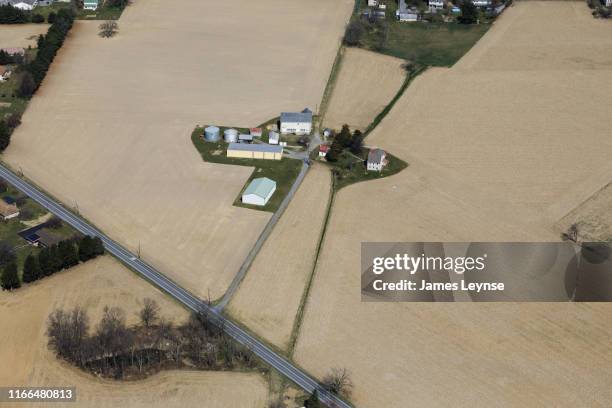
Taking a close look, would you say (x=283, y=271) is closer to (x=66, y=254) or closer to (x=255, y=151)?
(x=66, y=254)

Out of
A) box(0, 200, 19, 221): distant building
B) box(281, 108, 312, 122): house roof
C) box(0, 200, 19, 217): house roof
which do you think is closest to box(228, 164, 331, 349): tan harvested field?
box(281, 108, 312, 122): house roof

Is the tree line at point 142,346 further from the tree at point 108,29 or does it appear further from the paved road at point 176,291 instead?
the tree at point 108,29

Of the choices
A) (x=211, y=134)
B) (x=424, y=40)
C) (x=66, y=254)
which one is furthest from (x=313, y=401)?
(x=424, y=40)

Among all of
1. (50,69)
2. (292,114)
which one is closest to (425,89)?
(292,114)

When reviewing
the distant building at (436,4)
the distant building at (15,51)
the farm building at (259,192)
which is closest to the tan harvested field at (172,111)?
the farm building at (259,192)

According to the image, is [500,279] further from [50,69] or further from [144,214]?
[50,69]

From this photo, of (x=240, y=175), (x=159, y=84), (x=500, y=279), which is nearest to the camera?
(x=500, y=279)
